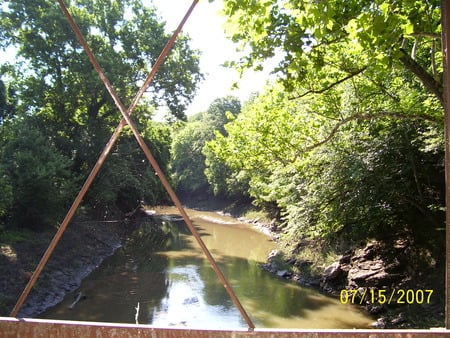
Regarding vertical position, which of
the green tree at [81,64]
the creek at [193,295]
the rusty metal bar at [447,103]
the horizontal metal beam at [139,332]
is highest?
the green tree at [81,64]


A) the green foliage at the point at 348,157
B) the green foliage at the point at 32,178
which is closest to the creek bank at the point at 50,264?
the green foliage at the point at 32,178

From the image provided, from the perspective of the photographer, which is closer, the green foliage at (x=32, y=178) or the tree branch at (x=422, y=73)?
the tree branch at (x=422, y=73)

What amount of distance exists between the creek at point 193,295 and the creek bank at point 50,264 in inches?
14.6

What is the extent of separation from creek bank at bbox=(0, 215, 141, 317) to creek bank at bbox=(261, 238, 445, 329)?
25.0 feet

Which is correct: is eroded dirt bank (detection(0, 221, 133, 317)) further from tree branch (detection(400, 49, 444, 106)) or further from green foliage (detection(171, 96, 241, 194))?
green foliage (detection(171, 96, 241, 194))

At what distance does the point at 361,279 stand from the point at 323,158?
11.7ft

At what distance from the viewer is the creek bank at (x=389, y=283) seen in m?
8.93

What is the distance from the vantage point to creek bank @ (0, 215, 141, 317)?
422 inches

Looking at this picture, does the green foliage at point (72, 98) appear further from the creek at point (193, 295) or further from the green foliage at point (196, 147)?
the green foliage at point (196, 147)

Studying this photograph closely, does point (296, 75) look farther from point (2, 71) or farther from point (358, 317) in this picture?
point (2, 71)

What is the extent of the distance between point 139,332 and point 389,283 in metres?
9.46

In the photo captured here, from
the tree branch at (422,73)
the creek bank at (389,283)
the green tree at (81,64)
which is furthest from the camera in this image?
the green tree at (81,64)

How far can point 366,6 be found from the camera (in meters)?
5.56
